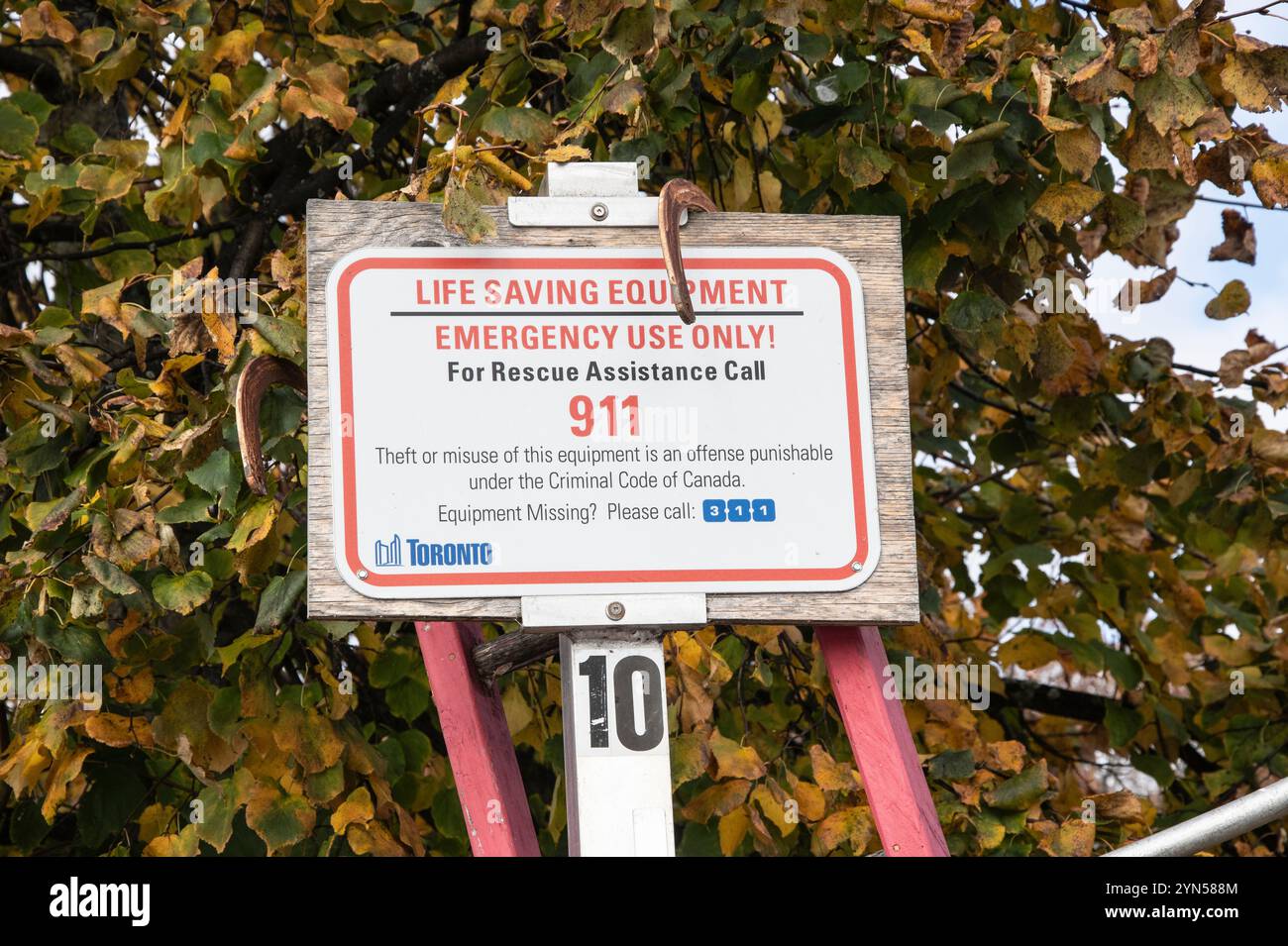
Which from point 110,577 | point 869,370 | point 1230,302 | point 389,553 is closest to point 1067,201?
point 1230,302

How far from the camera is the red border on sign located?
2.04m

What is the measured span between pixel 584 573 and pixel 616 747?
0.69 feet

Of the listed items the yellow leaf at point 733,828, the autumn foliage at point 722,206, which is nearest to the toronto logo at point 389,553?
the autumn foliage at point 722,206

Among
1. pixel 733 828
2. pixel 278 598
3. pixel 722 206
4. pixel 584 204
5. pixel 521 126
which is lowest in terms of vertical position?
pixel 733 828

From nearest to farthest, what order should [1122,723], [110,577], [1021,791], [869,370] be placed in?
[869,370] < [110,577] < [1021,791] < [1122,723]

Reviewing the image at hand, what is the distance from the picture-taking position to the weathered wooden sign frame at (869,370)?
2037 mm

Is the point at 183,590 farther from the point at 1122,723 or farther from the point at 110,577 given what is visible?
the point at 1122,723

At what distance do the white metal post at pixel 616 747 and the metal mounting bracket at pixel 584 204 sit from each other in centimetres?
53

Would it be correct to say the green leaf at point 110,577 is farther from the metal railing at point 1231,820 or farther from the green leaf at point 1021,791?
the metal railing at point 1231,820

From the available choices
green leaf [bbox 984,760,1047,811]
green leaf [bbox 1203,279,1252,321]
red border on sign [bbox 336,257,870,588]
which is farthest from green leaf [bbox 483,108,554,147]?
green leaf [bbox 1203,279,1252,321]

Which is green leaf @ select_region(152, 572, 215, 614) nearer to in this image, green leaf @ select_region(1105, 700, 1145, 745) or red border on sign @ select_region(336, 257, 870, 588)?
red border on sign @ select_region(336, 257, 870, 588)

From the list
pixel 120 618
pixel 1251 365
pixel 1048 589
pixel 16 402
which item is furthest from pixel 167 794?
pixel 1251 365

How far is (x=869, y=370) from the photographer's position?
2.18 meters

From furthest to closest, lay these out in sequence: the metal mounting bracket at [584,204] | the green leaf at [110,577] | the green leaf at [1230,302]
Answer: the green leaf at [1230,302], the green leaf at [110,577], the metal mounting bracket at [584,204]
